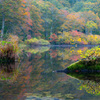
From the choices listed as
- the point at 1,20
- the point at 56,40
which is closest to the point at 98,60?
the point at 1,20

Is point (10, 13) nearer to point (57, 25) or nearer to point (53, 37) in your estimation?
point (53, 37)

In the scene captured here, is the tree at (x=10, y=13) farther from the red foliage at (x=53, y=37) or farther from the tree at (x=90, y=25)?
the tree at (x=90, y=25)

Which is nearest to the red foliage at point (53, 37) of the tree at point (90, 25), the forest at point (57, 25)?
the forest at point (57, 25)

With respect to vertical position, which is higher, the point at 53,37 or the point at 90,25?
the point at 90,25

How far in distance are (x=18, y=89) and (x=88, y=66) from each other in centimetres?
352

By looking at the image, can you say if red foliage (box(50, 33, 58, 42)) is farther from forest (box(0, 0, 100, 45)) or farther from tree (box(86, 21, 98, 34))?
tree (box(86, 21, 98, 34))

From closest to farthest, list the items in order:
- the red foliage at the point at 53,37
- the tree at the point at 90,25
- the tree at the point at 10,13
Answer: the tree at the point at 10,13 → the red foliage at the point at 53,37 → the tree at the point at 90,25

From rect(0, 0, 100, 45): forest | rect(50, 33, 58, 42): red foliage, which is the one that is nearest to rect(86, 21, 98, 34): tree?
rect(0, 0, 100, 45): forest

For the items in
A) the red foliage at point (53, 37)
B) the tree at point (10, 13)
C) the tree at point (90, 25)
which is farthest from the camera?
the tree at point (90, 25)

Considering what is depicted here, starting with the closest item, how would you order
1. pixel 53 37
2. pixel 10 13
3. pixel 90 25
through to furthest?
1. pixel 10 13
2. pixel 53 37
3. pixel 90 25

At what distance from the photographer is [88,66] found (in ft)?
25.3

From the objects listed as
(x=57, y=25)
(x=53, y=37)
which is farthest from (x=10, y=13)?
(x=57, y=25)

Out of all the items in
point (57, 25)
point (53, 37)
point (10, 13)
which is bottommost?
point (53, 37)

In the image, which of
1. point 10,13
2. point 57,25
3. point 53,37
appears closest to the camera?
point 10,13
